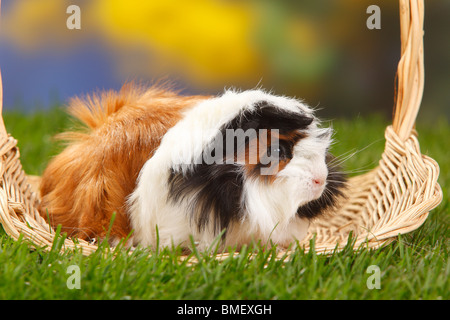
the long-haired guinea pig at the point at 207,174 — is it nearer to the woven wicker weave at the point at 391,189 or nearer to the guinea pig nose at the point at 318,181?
the guinea pig nose at the point at 318,181

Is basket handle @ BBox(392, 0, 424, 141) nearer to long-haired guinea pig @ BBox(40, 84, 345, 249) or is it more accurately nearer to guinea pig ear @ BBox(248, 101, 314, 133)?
long-haired guinea pig @ BBox(40, 84, 345, 249)

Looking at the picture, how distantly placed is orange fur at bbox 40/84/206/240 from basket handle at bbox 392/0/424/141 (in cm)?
72

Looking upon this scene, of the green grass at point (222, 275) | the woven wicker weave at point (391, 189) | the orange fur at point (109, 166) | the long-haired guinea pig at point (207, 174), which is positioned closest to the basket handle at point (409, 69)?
the woven wicker weave at point (391, 189)

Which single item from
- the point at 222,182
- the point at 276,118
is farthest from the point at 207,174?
the point at 276,118

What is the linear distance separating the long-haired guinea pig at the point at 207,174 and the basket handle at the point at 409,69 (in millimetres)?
377

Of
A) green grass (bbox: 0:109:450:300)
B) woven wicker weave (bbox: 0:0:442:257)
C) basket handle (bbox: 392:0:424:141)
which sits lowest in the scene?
green grass (bbox: 0:109:450:300)

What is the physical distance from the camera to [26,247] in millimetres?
1354

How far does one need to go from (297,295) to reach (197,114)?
59 centimetres

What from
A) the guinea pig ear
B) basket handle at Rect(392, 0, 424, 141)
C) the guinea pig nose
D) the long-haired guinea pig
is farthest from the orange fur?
basket handle at Rect(392, 0, 424, 141)

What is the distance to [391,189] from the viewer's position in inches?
74.0

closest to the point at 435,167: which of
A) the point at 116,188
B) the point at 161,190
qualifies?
the point at 161,190

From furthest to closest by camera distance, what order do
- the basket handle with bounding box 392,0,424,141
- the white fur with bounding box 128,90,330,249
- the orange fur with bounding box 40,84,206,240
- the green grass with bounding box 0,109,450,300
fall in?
1. the basket handle with bounding box 392,0,424,141
2. the orange fur with bounding box 40,84,206,240
3. the white fur with bounding box 128,90,330,249
4. the green grass with bounding box 0,109,450,300

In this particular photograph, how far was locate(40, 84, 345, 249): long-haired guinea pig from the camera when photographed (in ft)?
4.63
